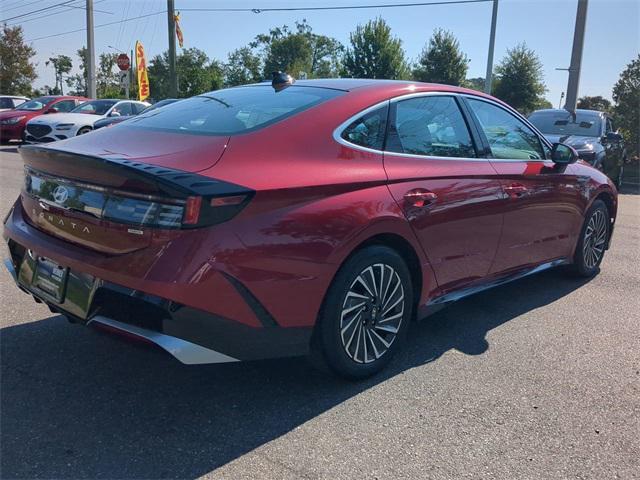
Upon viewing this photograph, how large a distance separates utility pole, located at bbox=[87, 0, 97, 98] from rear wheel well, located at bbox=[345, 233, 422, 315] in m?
28.0

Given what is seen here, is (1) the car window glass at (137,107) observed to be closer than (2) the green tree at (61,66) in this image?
Yes

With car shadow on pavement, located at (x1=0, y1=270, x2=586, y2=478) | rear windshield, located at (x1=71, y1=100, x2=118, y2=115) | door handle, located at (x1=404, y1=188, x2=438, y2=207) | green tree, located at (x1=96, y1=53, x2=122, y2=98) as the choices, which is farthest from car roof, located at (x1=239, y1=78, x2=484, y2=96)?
green tree, located at (x1=96, y1=53, x2=122, y2=98)

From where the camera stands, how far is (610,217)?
18.6 feet

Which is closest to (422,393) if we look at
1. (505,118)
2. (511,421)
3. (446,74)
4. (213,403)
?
(511,421)

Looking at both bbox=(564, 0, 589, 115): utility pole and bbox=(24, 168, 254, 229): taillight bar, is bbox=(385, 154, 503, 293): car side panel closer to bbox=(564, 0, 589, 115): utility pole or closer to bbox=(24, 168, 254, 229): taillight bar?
bbox=(24, 168, 254, 229): taillight bar

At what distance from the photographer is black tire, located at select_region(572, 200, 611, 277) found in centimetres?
527

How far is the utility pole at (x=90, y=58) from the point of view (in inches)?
1107

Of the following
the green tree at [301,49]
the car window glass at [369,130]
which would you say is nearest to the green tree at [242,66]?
the green tree at [301,49]

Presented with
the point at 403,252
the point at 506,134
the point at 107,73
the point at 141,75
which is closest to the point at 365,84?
the point at 403,252

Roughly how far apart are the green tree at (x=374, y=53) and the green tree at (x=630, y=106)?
93.6 ft

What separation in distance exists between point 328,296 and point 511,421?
1.12 metres

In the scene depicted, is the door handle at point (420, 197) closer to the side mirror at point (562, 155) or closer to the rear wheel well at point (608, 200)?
the side mirror at point (562, 155)

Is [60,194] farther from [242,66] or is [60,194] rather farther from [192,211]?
[242,66]

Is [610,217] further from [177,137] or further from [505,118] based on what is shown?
[177,137]
